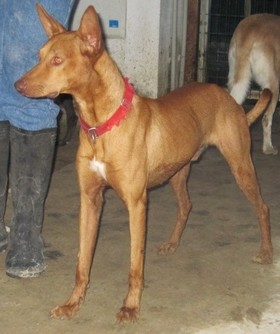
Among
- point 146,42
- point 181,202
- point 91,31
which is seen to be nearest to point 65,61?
point 91,31

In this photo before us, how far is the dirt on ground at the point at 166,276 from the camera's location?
9.95 ft

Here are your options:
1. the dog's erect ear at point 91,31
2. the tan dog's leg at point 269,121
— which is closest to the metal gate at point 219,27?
the tan dog's leg at point 269,121

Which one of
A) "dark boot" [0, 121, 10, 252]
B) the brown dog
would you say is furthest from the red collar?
"dark boot" [0, 121, 10, 252]

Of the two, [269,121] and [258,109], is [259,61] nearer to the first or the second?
[269,121]

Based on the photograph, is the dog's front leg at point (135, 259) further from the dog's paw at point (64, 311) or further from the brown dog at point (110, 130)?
the dog's paw at point (64, 311)

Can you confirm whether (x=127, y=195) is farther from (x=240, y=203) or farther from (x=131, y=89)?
(x=240, y=203)

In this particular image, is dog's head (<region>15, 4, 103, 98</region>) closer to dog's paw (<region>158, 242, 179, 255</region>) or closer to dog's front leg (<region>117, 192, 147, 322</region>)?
dog's front leg (<region>117, 192, 147, 322</region>)

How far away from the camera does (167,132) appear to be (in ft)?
10.8

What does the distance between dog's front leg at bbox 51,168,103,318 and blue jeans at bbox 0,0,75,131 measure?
45 centimetres

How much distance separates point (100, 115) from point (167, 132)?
45cm

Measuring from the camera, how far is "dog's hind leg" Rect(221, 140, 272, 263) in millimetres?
3709

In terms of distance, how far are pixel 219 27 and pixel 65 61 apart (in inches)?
259

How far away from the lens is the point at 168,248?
3883 mm

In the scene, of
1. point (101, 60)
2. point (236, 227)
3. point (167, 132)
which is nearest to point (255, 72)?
point (236, 227)
